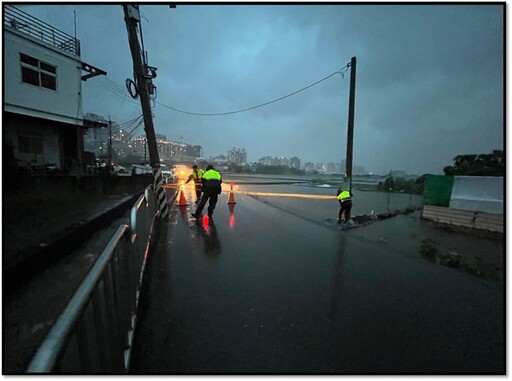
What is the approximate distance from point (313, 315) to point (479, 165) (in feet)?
6.88

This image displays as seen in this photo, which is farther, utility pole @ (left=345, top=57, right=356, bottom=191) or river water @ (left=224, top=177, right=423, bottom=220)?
river water @ (left=224, top=177, right=423, bottom=220)

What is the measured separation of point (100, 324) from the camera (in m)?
1.58

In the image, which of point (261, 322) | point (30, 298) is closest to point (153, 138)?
point (30, 298)

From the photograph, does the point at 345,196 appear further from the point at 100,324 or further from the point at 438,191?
the point at 100,324

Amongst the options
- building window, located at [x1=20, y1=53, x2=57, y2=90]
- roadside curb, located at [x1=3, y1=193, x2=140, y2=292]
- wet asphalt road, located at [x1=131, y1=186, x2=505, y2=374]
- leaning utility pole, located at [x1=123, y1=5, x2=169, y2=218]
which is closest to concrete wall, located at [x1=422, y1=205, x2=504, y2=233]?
wet asphalt road, located at [x1=131, y1=186, x2=505, y2=374]

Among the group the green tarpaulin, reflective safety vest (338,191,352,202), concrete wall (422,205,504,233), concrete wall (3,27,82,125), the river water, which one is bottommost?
the river water

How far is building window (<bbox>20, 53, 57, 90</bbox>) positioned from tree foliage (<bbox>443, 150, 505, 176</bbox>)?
19.6 metres

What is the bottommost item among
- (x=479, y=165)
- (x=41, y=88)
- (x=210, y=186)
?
(x=210, y=186)

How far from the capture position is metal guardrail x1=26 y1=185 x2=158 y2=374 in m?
1.00

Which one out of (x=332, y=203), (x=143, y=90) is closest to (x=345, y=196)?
(x=332, y=203)

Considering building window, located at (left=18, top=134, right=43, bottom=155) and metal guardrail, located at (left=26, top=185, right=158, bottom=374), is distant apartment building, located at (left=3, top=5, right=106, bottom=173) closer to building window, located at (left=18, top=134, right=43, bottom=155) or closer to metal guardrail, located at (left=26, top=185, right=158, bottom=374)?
building window, located at (left=18, top=134, right=43, bottom=155)

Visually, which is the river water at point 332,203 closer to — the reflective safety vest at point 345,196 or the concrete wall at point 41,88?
the reflective safety vest at point 345,196

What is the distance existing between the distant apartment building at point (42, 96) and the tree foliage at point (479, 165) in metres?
16.4

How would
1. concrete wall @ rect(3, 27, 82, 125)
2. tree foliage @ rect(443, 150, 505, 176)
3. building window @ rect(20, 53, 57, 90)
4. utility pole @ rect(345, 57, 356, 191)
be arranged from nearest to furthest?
1. tree foliage @ rect(443, 150, 505, 176)
2. utility pole @ rect(345, 57, 356, 191)
3. concrete wall @ rect(3, 27, 82, 125)
4. building window @ rect(20, 53, 57, 90)
